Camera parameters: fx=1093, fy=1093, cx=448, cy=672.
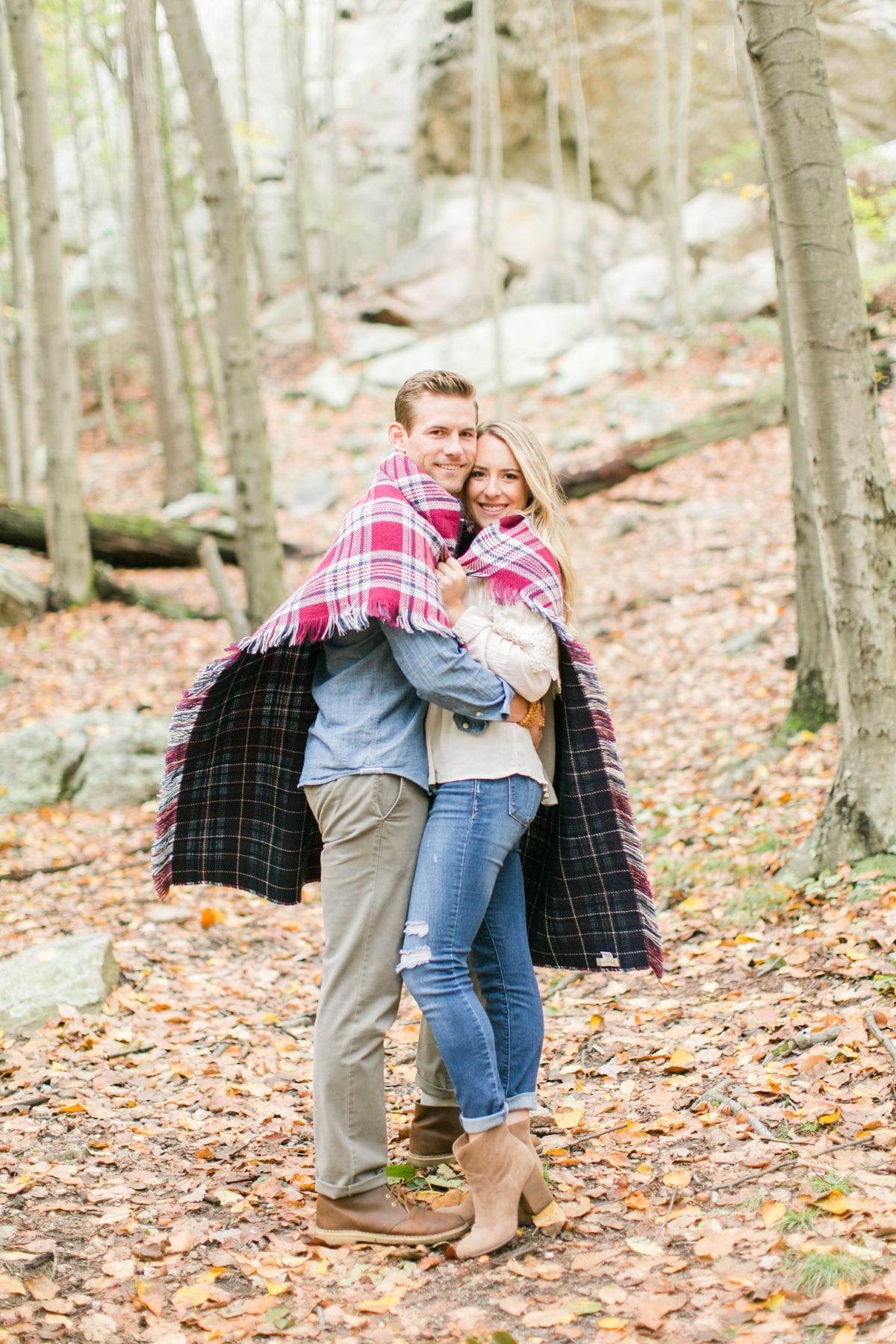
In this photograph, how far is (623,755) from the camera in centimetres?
746

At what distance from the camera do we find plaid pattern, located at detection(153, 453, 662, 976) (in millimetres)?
3066

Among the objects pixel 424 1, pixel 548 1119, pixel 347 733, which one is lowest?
pixel 548 1119

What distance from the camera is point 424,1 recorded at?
108 ft

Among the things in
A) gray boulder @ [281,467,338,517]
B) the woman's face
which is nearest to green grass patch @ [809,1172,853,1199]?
the woman's face

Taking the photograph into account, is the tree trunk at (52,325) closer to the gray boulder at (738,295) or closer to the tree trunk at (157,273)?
the tree trunk at (157,273)

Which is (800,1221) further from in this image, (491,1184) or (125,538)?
(125,538)

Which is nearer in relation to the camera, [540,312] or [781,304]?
[781,304]

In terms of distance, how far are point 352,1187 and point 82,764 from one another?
18.3 feet

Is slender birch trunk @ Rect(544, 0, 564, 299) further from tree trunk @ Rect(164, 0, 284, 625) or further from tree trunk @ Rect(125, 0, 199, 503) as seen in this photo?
tree trunk @ Rect(164, 0, 284, 625)

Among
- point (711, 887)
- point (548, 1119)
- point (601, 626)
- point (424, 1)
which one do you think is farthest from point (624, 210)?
point (548, 1119)

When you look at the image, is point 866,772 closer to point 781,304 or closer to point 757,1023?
point 757,1023

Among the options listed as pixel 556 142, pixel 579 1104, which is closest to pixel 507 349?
pixel 556 142

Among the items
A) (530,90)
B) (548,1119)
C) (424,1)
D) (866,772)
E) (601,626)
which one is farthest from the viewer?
(424,1)

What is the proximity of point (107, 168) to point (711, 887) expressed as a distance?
2489 centimetres
